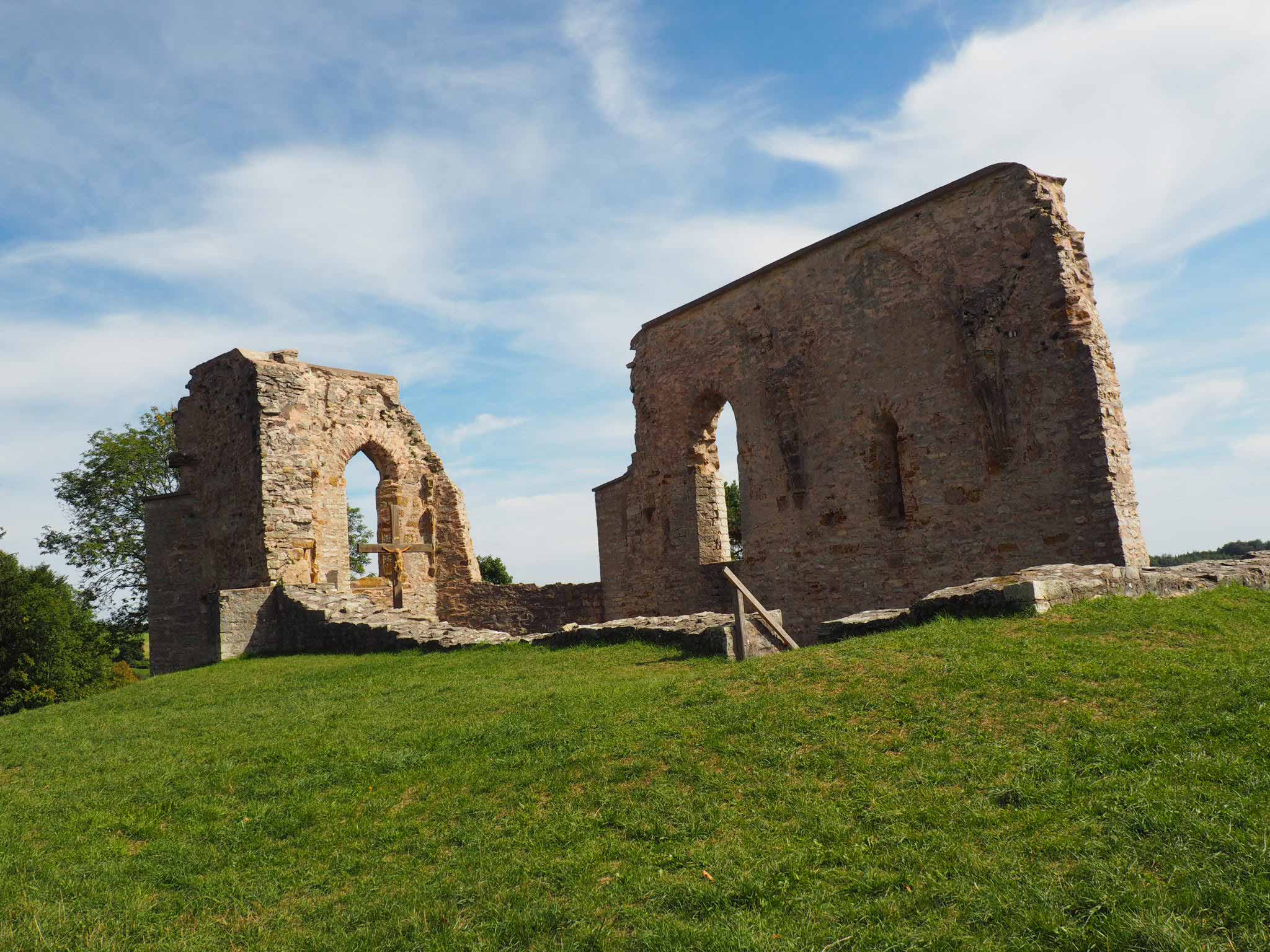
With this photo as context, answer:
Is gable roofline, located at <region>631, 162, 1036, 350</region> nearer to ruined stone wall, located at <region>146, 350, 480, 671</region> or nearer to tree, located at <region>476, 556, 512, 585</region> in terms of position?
ruined stone wall, located at <region>146, 350, 480, 671</region>

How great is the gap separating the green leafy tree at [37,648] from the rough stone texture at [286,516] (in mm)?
2212

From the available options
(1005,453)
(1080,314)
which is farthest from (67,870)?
(1080,314)

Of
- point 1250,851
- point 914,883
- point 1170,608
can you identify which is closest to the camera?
point 1250,851

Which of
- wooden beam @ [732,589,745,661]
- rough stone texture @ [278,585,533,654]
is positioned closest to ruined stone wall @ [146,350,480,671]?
rough stone texture @ [278,585,533,654]

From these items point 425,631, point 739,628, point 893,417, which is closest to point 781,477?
point 893,417

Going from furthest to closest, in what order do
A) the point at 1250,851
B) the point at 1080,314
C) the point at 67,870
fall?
1. the point at 1080,314
2. the point at 67,870
3. the point at 1250,851

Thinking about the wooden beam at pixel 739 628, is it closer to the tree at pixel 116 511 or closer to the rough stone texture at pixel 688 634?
the rough stone texture at pixel 688 634

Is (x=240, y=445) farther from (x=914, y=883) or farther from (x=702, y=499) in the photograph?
(x=914, y=883)

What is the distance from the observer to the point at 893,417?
47.8 ft

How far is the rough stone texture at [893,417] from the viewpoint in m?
12.4

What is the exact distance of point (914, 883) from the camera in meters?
4.07

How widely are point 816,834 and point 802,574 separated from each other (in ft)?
37.3

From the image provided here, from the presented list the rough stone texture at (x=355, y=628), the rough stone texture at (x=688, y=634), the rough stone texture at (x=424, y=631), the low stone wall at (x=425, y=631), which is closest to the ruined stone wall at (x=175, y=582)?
the rough stone texture at (x=424, y=631)

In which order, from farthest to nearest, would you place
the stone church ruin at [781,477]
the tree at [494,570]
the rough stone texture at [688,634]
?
the tree at [494,570], the stone church ruin at [781,477], the rough stone texture at [688,634]
